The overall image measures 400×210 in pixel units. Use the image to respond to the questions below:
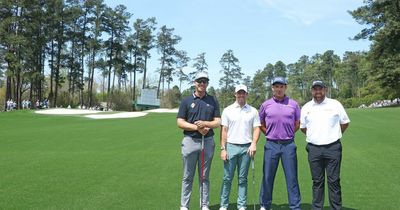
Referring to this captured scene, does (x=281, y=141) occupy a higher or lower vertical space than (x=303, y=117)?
lower

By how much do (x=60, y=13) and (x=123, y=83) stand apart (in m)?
23.8

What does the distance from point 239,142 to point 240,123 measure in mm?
283

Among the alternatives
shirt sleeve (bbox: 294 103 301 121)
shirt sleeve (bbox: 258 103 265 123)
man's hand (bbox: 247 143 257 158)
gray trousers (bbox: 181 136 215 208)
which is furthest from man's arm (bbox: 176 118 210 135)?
shirt sleeve (bbox: 294 103 301 121)

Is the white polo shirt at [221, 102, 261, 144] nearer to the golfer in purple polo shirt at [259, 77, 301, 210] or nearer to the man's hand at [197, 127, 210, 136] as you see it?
the golfer in purple polo shirt at [259, 77, 301, 210]

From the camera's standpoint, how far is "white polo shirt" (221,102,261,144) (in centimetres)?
632

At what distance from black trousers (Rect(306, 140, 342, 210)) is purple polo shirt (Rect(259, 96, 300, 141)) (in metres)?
0.42

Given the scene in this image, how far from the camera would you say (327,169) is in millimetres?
6070

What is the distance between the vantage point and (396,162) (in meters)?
10.8

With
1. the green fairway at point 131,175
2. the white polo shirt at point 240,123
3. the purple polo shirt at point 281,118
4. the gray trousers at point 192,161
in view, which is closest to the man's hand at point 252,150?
the white polo shirt at point 240,123

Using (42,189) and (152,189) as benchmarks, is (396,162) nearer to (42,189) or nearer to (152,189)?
(152,189)

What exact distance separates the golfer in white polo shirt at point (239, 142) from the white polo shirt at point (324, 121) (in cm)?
78

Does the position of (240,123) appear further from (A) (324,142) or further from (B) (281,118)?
(A) (324,142)

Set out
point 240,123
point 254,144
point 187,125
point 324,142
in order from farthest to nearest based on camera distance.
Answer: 1. point 240,123
2. point 254,144
3. point 187,125
4. point 324,142

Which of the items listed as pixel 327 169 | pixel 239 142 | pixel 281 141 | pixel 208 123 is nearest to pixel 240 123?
pixel 239 142
